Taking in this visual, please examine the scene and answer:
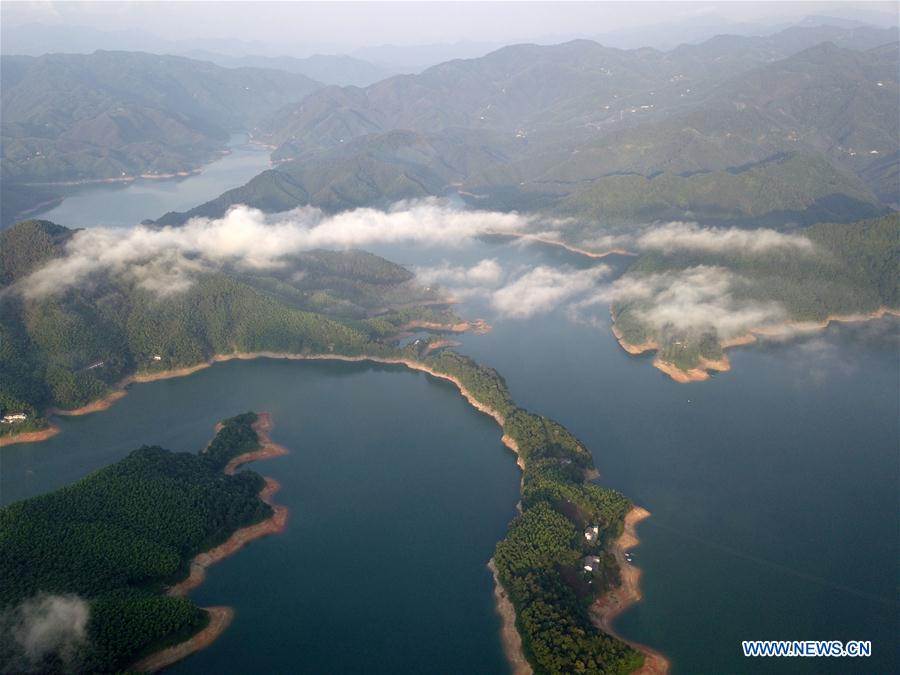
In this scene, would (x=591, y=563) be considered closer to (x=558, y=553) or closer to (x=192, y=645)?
(x=558, y=553)

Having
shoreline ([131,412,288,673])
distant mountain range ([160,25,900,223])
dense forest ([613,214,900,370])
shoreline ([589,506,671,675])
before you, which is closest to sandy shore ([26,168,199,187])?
distant mountain range ([160,25,900,223])

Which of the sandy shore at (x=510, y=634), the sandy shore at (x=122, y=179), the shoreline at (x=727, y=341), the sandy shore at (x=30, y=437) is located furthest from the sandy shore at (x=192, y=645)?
the sandy shore at (x=122, y=179)

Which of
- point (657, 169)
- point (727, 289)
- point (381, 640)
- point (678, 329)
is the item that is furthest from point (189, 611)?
point (657, 169)

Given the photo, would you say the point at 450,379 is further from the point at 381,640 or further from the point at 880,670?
the point at 880,670

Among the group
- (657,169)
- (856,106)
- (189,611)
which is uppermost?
(856,106)

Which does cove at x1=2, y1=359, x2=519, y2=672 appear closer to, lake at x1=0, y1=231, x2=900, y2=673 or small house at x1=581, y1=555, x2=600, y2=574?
lake at x1=0, y1=231, x2=900, y2=673

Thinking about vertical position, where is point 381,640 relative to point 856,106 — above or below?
below
